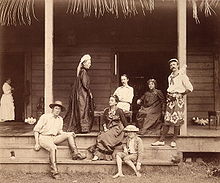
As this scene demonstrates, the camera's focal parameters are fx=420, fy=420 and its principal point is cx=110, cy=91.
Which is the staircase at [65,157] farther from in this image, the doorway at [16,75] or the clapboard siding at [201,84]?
the doorway at [16,75]

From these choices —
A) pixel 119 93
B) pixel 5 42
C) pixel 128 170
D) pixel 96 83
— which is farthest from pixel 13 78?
pixel 128 170

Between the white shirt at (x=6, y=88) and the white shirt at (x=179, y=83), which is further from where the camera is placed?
the white shirt at (x=6, y=88)

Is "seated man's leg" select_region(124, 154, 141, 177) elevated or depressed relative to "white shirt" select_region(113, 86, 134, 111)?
depressed

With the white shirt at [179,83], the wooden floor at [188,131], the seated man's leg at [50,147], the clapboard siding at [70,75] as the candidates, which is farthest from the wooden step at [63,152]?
the clapboard siding at [70,75]

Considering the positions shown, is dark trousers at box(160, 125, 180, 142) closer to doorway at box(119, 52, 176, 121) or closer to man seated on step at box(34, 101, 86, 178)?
man seated on step at box(34, 101, 86, 178)

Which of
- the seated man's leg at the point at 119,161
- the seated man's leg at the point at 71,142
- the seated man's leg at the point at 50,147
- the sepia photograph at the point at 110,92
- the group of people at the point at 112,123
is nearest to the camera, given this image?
the seated man's leg at the point at 119,161

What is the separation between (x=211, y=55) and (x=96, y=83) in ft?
12.2

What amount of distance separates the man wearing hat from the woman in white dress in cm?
598

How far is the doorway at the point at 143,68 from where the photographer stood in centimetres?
1359

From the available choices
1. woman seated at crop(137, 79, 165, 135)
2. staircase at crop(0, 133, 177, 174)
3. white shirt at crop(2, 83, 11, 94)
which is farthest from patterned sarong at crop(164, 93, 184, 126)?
white shirt at crop(2, 83, 11, 94)

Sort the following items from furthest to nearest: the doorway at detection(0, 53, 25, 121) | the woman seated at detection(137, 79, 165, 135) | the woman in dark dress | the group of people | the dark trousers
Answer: the doorway at detection(0, 53, 25, 121) < the woman seated at detection(137, 79, 165, 135) < the woman in dark dress < the dark trousers < the group of people

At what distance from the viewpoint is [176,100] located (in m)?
8.91

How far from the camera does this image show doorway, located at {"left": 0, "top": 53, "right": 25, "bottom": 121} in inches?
568

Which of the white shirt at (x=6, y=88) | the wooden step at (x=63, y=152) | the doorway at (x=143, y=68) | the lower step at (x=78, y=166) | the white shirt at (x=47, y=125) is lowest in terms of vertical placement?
the lower step at (x=78, y=166)
